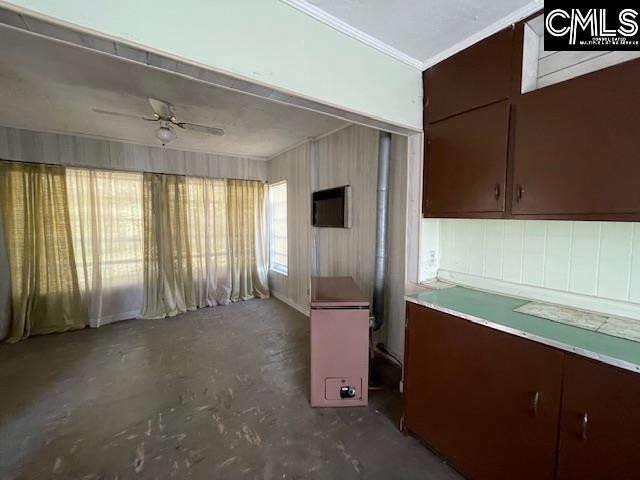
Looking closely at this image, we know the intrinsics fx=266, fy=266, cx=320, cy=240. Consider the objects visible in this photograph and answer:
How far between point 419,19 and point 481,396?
1940 millimetres

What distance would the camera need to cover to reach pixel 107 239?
142 inches

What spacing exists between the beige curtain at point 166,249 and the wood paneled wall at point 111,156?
0.77 ft

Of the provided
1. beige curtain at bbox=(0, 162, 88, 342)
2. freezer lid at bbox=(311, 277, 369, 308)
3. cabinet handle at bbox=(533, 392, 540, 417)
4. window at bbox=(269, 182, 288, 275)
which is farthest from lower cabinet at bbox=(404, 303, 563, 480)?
beige curtain at bbox=(0, 162, 88, 342)

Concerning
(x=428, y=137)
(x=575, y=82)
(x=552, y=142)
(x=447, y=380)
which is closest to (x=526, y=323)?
(x=447, y=380)

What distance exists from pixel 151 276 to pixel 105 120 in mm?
2049

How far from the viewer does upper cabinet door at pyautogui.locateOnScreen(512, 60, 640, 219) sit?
3.42 ft

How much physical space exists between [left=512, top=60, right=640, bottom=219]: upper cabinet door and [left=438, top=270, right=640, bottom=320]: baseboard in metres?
0.52

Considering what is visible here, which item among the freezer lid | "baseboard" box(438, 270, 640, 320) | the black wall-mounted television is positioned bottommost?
the freezer lid

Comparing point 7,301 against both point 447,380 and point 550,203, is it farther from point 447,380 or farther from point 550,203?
point 550,203

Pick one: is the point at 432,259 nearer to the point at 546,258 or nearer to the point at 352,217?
the point at 546,258

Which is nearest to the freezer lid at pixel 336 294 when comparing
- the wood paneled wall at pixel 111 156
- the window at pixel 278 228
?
the window at pixel 278 228

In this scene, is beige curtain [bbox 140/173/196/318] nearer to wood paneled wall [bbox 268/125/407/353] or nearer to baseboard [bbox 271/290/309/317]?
baseboard [bbox 271/290/309/317]

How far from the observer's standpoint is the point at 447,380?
57.8 inches

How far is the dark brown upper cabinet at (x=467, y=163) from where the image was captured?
1431 mm
